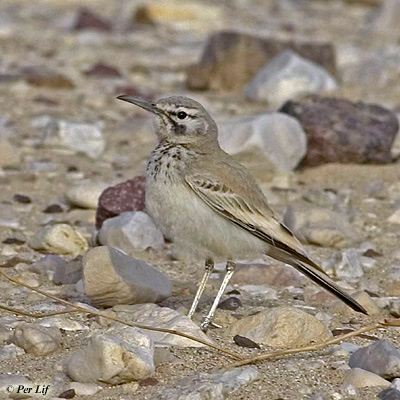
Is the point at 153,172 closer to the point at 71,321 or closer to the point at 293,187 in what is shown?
the point at 71,321

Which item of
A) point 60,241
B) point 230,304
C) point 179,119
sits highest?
point 179,119

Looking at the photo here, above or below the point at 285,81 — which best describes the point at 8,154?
below

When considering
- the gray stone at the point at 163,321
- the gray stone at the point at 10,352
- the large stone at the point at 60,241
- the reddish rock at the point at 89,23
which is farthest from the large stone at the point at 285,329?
the reddish rock at the point at 89,23

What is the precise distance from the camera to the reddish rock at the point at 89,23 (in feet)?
48.7

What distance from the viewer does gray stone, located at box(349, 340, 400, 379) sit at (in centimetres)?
423

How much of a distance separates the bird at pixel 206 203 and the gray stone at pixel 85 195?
2138 mm

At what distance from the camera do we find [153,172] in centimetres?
490

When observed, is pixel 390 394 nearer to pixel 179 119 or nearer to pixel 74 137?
pixel 179 119

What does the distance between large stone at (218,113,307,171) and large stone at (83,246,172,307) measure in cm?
299

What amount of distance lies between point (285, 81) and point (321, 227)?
4480 millimetres

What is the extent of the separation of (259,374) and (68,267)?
200cm

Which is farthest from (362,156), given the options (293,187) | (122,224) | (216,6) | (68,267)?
(216,6)

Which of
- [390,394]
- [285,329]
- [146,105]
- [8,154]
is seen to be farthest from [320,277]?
[8,154]

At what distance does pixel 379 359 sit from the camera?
14.1 feet
